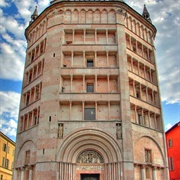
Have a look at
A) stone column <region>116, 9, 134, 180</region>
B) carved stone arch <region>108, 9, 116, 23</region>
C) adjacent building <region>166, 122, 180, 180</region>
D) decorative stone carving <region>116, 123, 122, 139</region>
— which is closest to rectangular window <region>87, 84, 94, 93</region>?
stone column <region>116, 9, 134, 180</region>

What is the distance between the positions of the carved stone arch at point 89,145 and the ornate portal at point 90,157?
0.43 metres

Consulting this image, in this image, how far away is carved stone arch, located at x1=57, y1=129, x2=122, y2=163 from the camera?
2573 cm

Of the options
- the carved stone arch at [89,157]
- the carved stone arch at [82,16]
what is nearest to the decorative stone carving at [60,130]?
the carved stone arch at [89,157]

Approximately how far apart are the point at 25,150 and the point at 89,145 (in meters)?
8.12

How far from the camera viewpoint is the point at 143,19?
118 ft

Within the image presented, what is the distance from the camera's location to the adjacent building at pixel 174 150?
38.3 meters

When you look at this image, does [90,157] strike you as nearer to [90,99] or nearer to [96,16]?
[90,99]

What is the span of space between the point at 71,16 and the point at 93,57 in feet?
21.8

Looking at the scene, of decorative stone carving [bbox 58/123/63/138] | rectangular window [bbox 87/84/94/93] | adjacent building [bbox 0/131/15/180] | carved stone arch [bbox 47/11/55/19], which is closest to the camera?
decorative stone carving [bbox 58/123/63/138]

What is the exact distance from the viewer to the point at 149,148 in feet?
94.4

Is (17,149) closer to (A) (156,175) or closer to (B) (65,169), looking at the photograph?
(B) (65,169)

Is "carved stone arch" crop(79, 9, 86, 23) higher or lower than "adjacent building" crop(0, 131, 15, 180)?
higher

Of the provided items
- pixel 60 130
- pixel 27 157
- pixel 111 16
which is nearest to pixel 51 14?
pixel 111 16

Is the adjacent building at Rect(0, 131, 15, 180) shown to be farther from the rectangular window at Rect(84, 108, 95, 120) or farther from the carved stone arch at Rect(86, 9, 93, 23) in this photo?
the carved stone arch at Rect(86, 9, 93, 23)
